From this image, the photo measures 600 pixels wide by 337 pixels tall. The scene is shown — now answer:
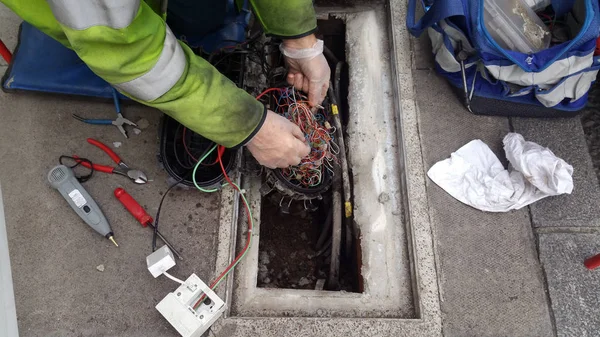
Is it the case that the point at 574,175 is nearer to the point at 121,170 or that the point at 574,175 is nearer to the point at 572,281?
the point at 572,281

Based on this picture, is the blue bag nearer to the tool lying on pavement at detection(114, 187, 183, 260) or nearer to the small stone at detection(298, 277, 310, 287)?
the small stone at detection(298, 277, 310, 287)

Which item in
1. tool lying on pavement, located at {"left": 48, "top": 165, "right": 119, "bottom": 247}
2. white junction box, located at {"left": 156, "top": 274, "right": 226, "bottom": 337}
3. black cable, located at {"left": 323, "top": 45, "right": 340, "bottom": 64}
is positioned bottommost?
white junction box, located at {"left": 156, "top": 274, "right": 226, "bottom": 337}

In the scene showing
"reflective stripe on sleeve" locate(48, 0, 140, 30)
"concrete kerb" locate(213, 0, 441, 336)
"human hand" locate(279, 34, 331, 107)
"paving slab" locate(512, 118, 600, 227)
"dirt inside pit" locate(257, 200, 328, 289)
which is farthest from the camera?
"dirt inside pit" locate(257, 200, 328, 289)

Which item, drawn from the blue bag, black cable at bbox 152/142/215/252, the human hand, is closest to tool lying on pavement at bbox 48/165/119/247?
black cable at bbox 152/142/215/252

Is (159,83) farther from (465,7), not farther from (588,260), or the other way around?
(588,260)

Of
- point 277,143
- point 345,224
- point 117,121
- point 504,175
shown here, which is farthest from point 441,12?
point 117,121

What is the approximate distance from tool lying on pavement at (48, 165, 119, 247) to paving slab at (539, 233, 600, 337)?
176cm

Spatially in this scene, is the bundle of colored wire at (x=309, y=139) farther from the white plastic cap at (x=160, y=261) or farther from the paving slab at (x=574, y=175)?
the paving slab at (x=574, y=175)

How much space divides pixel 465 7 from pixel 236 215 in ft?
4.37

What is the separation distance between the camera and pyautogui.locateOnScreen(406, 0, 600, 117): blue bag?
1.68m

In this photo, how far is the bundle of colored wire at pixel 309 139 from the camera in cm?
176

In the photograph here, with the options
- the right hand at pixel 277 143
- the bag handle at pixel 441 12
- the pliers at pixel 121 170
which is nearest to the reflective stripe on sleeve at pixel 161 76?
the right hand at pixel 277 143

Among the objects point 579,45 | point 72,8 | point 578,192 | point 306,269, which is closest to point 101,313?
point 306,269

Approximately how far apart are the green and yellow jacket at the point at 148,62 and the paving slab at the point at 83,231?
0.51 metres
